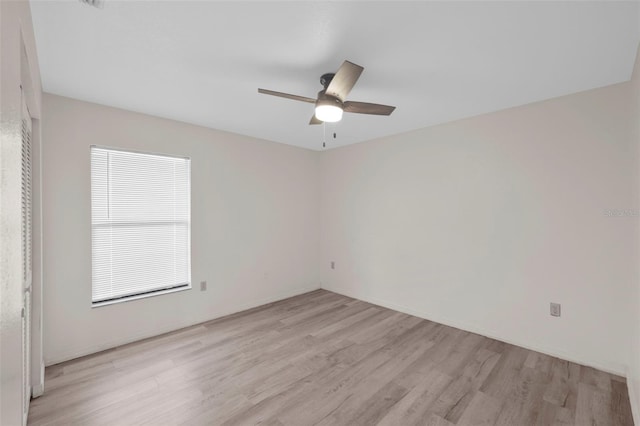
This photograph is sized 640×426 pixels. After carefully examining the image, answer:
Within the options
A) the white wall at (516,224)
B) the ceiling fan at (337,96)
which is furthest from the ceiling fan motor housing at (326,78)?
the white wall at (516,224)

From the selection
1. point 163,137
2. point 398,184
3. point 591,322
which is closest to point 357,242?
point 398,184

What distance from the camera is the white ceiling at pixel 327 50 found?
1.55m

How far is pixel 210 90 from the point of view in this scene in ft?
8.28

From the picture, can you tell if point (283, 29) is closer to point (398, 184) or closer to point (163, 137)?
point (163, 137)

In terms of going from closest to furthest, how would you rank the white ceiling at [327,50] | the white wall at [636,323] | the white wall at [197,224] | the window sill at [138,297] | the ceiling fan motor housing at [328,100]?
the white ceiling at [327,50] < the white wall at [636,323] < the ceiling fan motor housing at [328,100] < the white wall at [197,224] < the window sill at [138,297]

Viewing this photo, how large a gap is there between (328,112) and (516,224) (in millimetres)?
2331

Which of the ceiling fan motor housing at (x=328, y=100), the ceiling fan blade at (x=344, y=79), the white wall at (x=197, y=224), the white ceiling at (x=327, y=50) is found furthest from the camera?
the white wall at (x=197, y=224)

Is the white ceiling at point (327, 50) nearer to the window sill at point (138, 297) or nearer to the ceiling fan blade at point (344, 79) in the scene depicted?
the ceiling fan blade at point (344, 79)

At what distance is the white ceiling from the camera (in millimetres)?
1555

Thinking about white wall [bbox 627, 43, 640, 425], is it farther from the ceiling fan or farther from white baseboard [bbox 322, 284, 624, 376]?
the ceiling fan

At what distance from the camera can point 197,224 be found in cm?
354

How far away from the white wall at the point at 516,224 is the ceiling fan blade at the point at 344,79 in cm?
201

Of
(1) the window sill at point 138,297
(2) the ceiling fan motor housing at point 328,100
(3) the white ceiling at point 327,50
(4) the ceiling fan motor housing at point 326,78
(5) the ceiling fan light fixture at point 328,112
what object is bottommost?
(1) the window sill at point 138,297

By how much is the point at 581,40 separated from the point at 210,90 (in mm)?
2781
